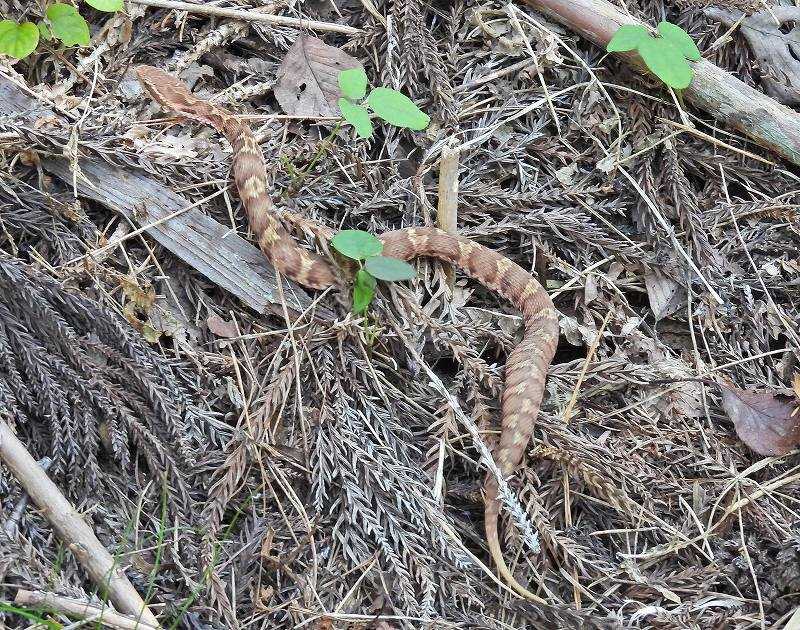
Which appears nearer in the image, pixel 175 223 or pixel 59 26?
pixel 175 223

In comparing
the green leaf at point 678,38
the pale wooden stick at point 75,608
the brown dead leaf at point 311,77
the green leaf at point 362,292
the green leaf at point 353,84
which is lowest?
the pale wooden stick at point 75,608

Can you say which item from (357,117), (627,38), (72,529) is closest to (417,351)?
(357,117)

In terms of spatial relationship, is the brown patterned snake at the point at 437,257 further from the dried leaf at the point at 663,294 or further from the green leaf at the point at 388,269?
the dried leaf at the point at 663,294

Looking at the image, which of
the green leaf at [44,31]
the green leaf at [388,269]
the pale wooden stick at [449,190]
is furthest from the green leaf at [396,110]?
the green leaf at [44,31]

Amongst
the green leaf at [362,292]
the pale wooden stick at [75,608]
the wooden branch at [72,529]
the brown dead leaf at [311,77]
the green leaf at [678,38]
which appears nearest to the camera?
the pale wooden stick at [75,608]

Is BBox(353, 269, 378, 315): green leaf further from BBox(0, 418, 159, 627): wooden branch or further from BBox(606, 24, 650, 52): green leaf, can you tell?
BBox(606, 24, 650, 52): green leaf

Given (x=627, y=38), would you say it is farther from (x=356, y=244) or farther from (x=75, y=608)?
(x=75, y=608)
